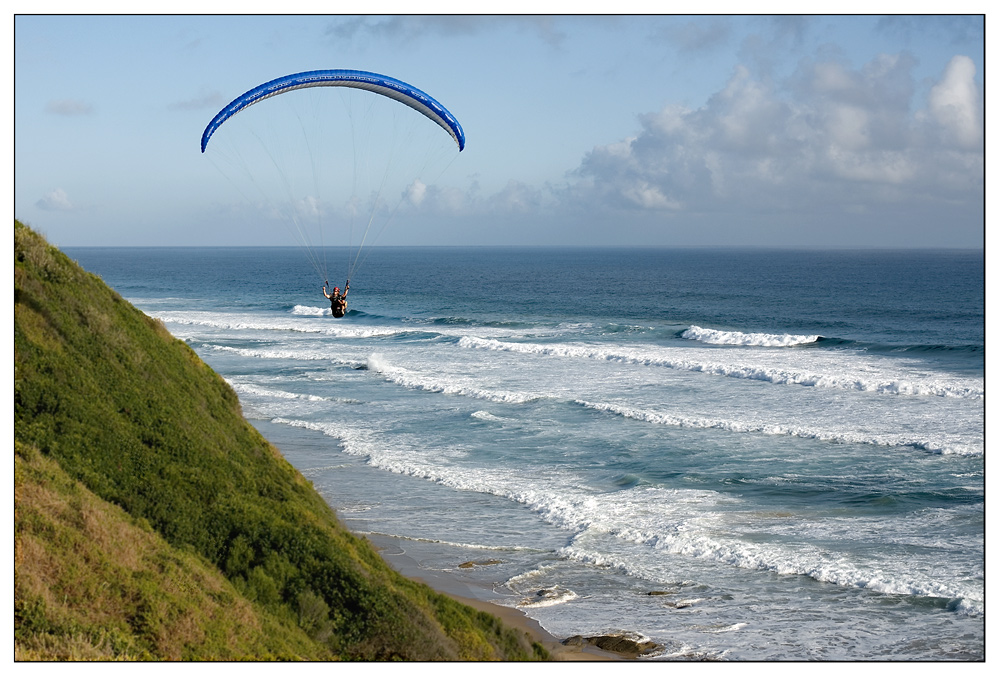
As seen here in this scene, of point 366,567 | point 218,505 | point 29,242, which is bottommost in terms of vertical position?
point 366,567

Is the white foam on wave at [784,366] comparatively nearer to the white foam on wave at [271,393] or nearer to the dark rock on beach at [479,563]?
the white foam on wave at [271,393]

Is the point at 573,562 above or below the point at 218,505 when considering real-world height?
below

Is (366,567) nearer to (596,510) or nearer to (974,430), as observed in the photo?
(596,510)

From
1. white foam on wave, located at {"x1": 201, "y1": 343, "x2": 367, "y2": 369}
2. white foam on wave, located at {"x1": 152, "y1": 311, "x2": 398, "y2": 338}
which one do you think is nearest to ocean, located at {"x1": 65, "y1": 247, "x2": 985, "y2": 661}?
white foam on wave, located at {"x1": 201, "y1": 343, "x2": 367, "y2": 369}

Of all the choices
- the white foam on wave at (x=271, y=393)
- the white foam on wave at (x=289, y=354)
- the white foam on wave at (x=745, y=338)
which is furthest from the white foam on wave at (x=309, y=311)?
the white foam on wave at (x=271, y=393)

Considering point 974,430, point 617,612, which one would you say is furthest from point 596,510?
point 974,430

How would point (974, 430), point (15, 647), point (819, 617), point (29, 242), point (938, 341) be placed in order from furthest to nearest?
1. point (938, 341)
2. point (974, 430)
3. point (29, 242)
4. point (819, 617)
5. point (15, 647)

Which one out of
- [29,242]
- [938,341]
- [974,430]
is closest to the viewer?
[29,242]

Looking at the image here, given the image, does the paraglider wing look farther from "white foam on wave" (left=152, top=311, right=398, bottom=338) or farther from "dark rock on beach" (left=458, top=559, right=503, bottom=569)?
"white foam on wave" (left=152, top=311, right=398, bottom=338)
